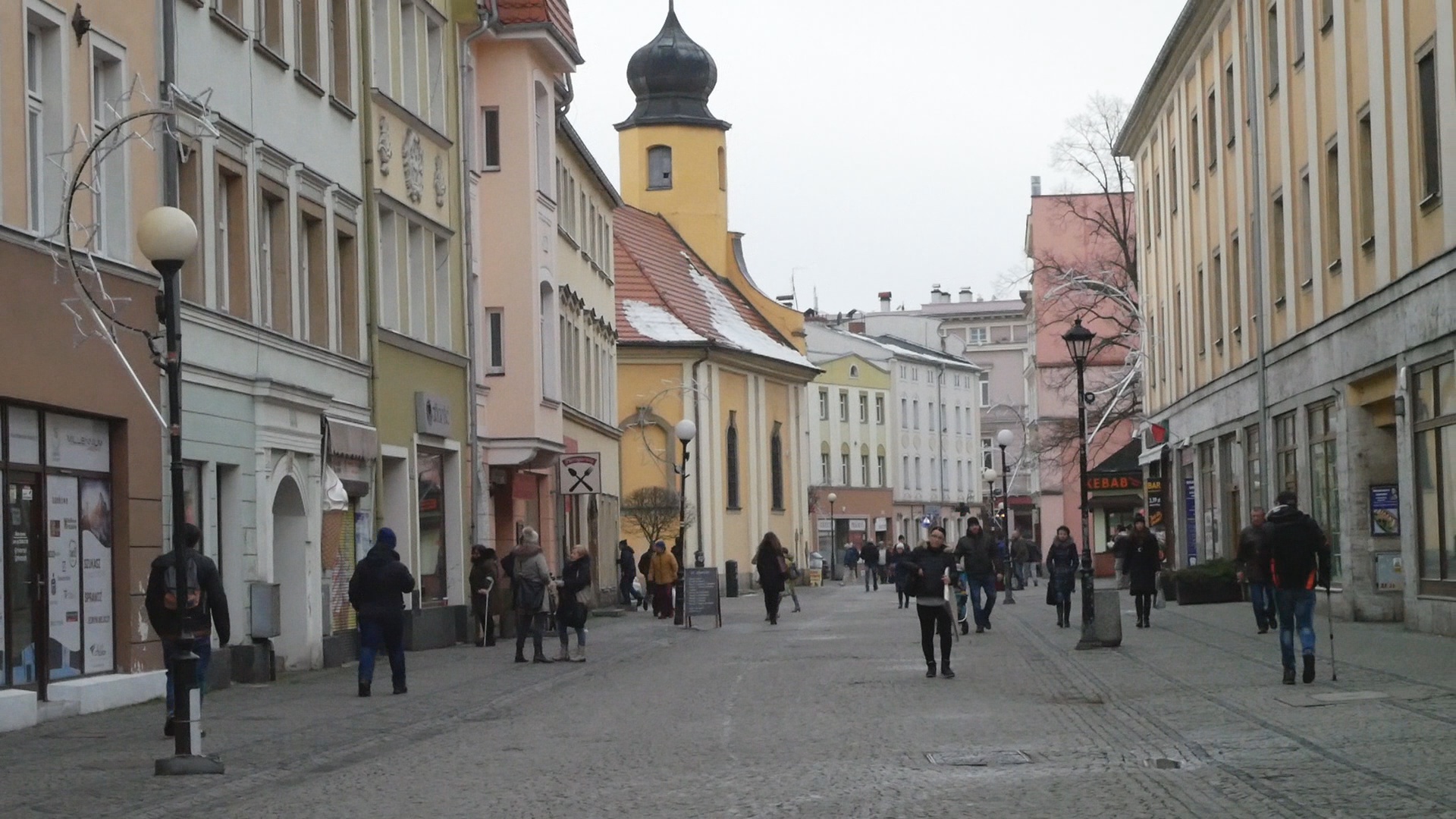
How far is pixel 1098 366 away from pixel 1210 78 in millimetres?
43847

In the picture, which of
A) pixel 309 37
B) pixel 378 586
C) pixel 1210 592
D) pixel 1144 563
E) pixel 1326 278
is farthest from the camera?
pixel 1210 592

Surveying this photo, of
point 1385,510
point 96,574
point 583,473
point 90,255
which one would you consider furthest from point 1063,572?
point 90,255

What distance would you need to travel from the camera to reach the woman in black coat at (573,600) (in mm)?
28469

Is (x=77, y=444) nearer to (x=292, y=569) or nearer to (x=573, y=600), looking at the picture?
(x=292, y=569)

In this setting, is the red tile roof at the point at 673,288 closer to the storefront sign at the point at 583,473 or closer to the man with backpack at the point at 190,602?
the storefront sign at the point at 583,473

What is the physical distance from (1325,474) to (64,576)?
19.7 m

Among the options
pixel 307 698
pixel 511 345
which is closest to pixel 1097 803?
pixel 307 698

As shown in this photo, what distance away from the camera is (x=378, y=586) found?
22359 millimetres

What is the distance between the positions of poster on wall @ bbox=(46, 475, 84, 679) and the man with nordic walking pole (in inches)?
431

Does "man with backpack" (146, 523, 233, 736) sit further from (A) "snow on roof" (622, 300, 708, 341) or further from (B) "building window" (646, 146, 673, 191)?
(B) "building window" (646, 146, 673, 191)

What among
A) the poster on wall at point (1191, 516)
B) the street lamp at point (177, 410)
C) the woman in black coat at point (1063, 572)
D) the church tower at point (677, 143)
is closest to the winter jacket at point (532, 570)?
the woman in black coat at point (1063, 572)

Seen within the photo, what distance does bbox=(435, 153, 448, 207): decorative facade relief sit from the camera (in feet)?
116

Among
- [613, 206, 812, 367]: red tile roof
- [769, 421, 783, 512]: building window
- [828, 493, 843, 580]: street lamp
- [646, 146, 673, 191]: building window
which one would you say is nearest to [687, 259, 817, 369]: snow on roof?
[613, 206, 812, 367]: red tile roof

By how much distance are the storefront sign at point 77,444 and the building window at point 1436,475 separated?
1488 cm
